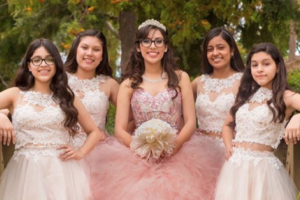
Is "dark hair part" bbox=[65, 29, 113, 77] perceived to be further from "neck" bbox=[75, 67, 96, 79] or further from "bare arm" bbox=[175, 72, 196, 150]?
"bare arm" bbox=[175, 72, 196, 150]

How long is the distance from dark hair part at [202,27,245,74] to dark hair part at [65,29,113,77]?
96 cm

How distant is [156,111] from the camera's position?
16.9ft

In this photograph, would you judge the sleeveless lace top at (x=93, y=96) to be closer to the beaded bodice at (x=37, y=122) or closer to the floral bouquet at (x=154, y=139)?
the floral bouquet at (x=154, y=139)

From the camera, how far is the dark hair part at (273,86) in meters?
4.40

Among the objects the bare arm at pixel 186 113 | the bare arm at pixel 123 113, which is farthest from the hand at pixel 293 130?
the bare arm at pixel 123 113

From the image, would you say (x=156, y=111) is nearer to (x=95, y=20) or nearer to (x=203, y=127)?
(x=203, y=127)

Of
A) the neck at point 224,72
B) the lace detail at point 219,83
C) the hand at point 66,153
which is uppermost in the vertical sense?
the neck at point 224,72

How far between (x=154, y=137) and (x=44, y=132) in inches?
34.0

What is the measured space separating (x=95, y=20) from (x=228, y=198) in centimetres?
584

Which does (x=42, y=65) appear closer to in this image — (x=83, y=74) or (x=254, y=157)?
(x=83, y=74)

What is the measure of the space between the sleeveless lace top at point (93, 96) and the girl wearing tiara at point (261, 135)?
55.2 inches

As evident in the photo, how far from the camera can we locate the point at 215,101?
548cm

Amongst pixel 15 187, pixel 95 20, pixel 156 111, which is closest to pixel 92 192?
pixel 15 187

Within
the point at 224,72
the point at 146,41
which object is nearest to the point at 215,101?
the point at 224,72
